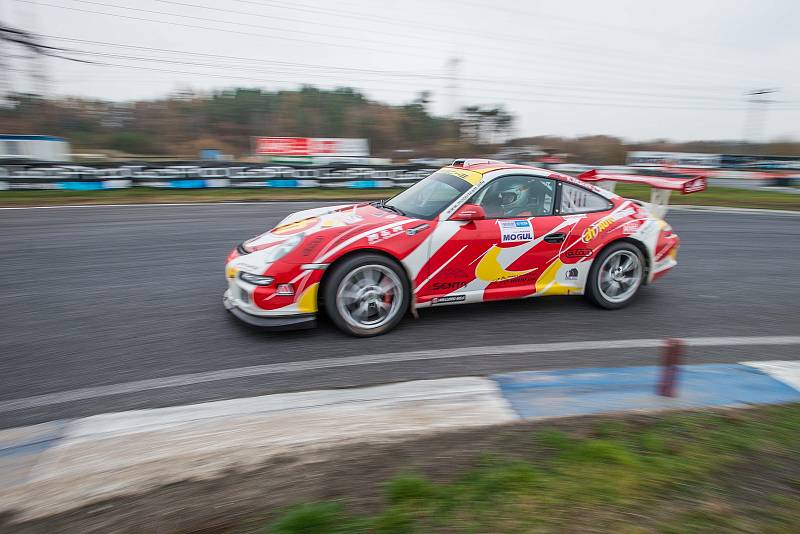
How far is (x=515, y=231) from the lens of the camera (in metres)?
4.77

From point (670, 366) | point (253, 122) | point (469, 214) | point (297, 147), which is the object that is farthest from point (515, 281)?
point (253, 122)

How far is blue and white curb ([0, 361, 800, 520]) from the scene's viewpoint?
2508 millimetres

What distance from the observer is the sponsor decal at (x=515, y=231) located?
4.72 metres

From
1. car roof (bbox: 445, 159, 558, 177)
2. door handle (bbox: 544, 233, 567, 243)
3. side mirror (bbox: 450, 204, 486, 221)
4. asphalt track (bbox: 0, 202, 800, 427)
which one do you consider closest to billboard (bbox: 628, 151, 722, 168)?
asphalt track (bbox: 0, 202, 800, 427)

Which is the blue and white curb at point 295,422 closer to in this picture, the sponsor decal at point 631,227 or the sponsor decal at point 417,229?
the sponsor decal at point 417,229

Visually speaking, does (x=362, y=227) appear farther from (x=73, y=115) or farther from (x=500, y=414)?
(x=73, y=115)

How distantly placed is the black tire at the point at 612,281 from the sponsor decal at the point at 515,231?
0.90m

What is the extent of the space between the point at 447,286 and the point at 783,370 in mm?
2739

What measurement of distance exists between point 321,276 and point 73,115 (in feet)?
136

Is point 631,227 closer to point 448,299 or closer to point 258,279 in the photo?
point 448,299

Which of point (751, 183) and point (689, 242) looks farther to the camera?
point (751, 183)

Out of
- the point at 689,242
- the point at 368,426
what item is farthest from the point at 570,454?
the point at 689,242

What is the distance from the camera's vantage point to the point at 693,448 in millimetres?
2730

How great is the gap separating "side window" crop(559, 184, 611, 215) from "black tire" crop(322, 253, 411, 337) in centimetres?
190
